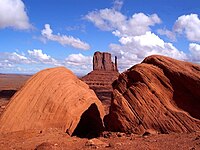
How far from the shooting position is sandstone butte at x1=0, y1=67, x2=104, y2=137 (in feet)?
40.7

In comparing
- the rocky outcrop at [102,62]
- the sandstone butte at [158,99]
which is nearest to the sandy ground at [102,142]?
the sandstone butte at [158,99]

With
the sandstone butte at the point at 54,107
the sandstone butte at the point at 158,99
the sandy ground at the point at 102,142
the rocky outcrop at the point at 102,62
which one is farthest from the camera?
the rocky outcrop at the point at 102,62

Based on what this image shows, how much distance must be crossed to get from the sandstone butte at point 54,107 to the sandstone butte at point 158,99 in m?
1.79

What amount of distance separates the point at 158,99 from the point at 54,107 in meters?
4.06

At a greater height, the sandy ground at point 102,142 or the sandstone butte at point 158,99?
the sandstone butte at point 158,99

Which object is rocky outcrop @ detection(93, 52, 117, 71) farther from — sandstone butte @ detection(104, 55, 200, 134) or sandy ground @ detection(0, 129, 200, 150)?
sandy ground @ detection(0, 129, 200, 150)

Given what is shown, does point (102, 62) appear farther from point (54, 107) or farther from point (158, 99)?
point (158, 99)

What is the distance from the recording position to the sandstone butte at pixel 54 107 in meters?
12.4

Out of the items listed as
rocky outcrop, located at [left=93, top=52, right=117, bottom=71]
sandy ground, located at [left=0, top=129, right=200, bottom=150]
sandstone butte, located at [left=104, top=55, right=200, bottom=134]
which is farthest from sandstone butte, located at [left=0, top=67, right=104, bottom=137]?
rocky outcrop, located at [left=93, top=52, right=117, bottom=71]

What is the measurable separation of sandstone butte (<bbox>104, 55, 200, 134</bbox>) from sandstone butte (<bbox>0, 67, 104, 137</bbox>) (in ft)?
5.86

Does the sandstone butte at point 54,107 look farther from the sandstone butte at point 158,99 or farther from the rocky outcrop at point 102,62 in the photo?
the rocky outcrop at point 102,62

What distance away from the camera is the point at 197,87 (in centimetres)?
1202

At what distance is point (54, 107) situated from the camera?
1309cm

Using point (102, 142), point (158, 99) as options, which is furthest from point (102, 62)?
point (102, 142)
